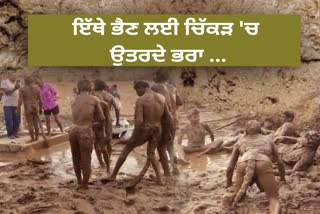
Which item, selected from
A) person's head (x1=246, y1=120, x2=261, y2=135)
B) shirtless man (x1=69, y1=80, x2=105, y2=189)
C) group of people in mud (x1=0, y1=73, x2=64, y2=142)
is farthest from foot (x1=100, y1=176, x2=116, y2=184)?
person's head (x1=246, y1=120, x2=261, y2=135)

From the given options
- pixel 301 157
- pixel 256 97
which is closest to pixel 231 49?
pixel 256 97

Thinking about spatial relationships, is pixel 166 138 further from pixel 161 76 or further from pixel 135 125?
pixel 161 76

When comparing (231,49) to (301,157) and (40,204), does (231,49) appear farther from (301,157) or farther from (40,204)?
(40,204)

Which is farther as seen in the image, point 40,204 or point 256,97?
point 256,97

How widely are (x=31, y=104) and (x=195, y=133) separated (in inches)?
53.8

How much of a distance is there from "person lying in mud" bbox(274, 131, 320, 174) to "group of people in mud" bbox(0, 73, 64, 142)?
182 centimetres

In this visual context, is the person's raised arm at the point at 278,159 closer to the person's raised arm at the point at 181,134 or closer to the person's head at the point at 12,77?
the person's raised arm at the point at 181,134

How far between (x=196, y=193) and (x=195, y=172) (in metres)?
0.18

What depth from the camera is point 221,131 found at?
4.38m

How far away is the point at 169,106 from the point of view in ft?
14.1

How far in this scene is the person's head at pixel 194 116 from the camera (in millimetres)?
4309

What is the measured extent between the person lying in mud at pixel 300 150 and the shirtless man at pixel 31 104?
1.96 m

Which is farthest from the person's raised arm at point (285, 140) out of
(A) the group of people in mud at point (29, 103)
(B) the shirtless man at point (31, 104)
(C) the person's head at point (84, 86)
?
(B) the shirtless man at point (31, 104)

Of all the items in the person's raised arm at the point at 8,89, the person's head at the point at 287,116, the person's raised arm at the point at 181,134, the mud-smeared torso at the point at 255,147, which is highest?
the person's raised arm at the point at 8,89
